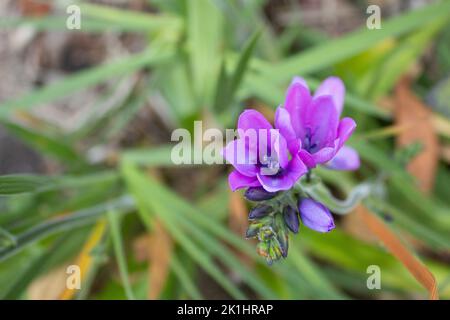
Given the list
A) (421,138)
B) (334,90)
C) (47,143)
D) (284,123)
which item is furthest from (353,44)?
(47,143)

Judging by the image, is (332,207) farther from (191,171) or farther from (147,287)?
(191,171)

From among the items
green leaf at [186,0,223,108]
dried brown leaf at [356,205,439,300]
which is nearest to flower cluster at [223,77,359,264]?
dried brown leaf at [356,205,439,300]

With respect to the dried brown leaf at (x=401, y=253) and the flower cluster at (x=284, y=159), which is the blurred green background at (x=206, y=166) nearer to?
the dried brown leaf at (x=401, y=253)

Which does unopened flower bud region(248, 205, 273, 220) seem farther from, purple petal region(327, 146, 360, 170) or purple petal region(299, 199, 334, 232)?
purple petal region(327, 146, 360, 170)

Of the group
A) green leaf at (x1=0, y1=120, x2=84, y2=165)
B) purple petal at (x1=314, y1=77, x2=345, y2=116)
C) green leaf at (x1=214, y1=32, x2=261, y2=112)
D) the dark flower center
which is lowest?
the dark flower center

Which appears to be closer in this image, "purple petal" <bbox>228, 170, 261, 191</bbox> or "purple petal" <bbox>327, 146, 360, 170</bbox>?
"purple petal" <bbox>228, 170, 261, 191</bbox>
